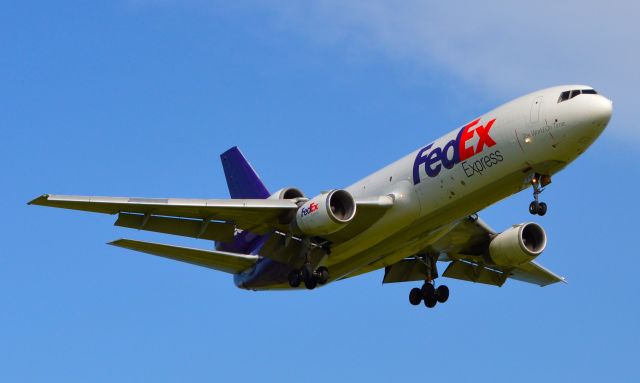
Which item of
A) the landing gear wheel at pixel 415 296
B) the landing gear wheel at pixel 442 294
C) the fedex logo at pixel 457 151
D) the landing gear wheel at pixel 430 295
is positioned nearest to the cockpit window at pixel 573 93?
the fedex logo at pixel 457 151

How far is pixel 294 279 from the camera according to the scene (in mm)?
38469

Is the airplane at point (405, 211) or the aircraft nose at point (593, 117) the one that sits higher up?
the aircraft nose at point (593, 117)

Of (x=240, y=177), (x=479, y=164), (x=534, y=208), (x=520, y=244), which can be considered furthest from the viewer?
(x=240, y=177)

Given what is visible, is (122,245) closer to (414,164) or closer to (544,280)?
(414,164)

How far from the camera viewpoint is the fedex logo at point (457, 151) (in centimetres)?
3534

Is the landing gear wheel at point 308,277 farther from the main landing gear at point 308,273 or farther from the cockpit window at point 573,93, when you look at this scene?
the cockpit window at point 573,93

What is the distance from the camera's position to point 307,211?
36688 mm

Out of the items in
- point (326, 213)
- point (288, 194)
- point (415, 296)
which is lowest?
point (326, 213)

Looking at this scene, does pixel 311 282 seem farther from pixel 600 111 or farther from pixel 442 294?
pixel 600 111

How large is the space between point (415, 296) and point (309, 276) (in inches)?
226

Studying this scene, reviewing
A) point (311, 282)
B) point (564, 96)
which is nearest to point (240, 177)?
point (311, 282)

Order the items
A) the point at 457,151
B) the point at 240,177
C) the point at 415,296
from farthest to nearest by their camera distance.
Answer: the point at 240,177 → the point at 415,296 → the point at 457,151

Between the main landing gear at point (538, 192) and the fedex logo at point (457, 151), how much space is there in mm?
1241

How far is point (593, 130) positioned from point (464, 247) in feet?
30.6
